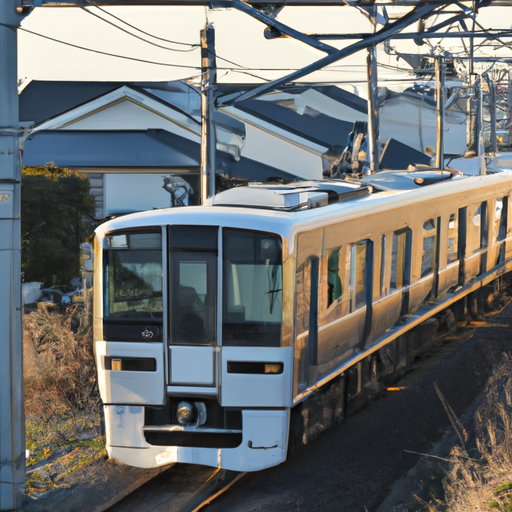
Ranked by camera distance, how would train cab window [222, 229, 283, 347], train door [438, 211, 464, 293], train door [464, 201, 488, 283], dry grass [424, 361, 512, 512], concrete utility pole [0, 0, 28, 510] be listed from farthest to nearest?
train door [464, 201, 488, 283] < train door [438, 211, 464, 293] < train cab window [222, 229, 283, 347] < concrete utility pole [0, 0, 28, 510] < dry grass [424, 361, 512, 512]

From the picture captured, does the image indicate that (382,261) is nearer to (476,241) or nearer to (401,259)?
(401,259)

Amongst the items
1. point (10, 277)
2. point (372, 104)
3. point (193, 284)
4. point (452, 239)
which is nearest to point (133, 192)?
point (372, 104)

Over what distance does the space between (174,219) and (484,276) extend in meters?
8.98

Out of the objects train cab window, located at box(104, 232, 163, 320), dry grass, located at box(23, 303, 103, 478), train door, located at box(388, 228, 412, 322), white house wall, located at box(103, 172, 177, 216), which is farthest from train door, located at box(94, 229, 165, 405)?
white house wall, located at box(103, 172, 177, 216)

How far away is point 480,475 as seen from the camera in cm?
710

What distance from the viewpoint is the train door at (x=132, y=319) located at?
26.0 feet

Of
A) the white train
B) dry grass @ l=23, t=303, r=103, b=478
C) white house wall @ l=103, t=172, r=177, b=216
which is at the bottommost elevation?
dry grass @ l=23, t=303, r=103, b=478

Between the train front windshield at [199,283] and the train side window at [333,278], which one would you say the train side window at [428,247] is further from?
the train front windshield at [199,283]

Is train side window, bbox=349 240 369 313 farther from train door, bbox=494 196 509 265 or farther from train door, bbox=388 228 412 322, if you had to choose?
train door, bbox=494 196 509 265

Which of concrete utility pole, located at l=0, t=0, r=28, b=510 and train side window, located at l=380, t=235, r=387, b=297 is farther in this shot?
train side window, located at l=380, t=235, r=387, b=297

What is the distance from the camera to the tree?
16.0 metres

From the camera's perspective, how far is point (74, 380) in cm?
1022

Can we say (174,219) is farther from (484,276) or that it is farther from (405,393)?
(484,276)

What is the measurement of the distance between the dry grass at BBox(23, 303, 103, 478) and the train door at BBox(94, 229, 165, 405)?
47.9 inches
